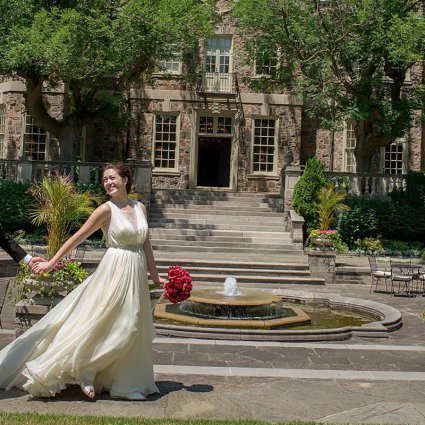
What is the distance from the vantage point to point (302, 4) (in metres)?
23.2

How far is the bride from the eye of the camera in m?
5.41

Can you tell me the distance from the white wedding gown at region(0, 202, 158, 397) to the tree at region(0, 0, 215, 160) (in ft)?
44.7

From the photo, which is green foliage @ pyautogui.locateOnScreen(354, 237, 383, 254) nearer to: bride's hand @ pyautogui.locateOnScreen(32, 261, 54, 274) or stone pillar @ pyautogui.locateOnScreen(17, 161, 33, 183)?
stone pillar @ pyautogui.locateOnScreen(17, 161, 33, 183)

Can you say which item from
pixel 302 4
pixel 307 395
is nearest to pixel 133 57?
pixel 302 4

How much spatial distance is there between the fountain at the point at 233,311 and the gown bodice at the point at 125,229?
418 cm

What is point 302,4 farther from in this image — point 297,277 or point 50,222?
point 50,222

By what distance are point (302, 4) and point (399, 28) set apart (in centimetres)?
591

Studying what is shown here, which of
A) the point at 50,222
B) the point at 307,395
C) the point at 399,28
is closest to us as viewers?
the point at 307,395

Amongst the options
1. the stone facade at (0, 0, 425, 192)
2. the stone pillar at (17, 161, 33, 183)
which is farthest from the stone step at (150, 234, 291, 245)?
the stone facade at (0, 0, 425, 192)

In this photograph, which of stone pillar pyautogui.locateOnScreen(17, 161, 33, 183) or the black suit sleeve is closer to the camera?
the black suit sleeve

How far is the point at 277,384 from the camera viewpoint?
20.9 feet

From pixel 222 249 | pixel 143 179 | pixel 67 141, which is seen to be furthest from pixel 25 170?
pixel 222 249

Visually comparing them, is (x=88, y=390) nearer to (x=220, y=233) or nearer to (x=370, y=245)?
(x=220, y=233)

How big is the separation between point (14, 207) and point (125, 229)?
15711mm
